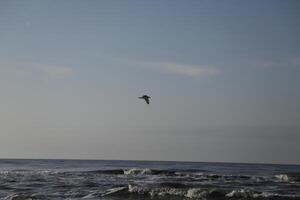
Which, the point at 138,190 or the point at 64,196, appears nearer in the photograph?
the point at 64,196

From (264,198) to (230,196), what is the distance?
1840 millimetres

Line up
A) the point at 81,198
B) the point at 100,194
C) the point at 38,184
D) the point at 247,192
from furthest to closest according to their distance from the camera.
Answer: the point at 38,184 < the point at 247,192 < the point at 100,194 < the point at 81,198

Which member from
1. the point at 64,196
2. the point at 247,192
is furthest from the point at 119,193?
the point at 247,192

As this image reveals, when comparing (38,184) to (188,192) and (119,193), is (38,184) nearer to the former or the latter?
(119,193)

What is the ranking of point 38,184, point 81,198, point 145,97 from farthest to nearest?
point 38,184 < point 81,198 < point 145,97

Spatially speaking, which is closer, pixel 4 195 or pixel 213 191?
pixel 4 195

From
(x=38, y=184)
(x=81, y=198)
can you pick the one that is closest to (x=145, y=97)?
(x=81, y=198)

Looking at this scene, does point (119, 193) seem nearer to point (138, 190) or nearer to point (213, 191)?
point (138, 190)

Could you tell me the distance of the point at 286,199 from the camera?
1035 inches

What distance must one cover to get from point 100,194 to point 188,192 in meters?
4.75

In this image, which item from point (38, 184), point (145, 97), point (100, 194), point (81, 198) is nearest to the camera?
point (145, 97)

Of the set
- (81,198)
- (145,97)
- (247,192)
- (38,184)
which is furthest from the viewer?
(38,184)

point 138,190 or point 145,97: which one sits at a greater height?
point 145,97

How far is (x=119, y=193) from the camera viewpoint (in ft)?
89.6
